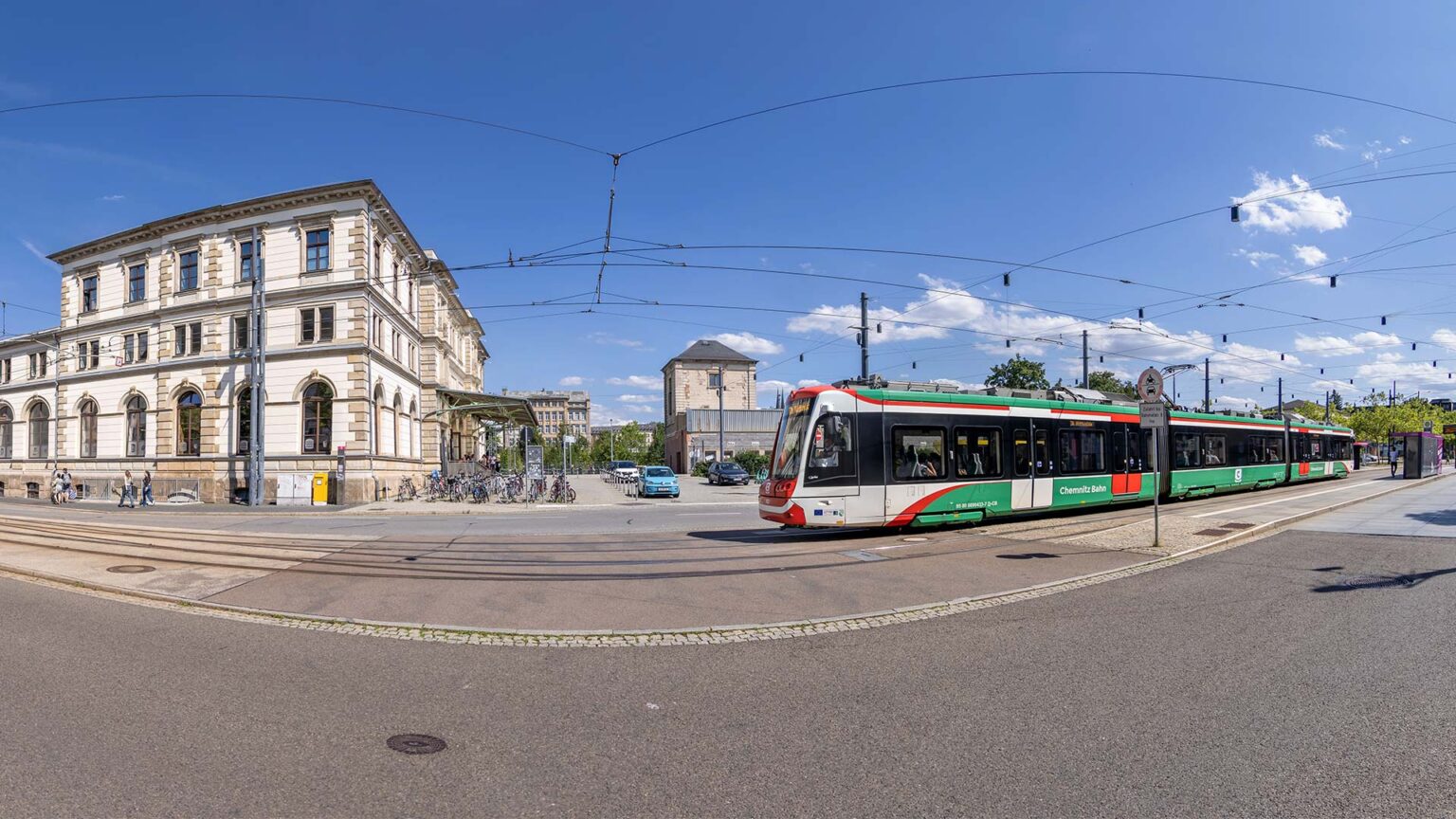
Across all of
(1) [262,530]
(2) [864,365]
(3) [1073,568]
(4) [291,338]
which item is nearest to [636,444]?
(4) [291,338]

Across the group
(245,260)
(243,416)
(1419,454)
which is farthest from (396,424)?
(1419,454)

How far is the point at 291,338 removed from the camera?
103 ft

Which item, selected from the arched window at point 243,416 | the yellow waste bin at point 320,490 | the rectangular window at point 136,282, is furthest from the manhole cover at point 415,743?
the rectangular window at point 136,282

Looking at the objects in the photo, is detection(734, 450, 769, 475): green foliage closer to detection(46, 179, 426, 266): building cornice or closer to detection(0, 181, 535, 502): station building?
detection(0, 181, 535, 502): station building

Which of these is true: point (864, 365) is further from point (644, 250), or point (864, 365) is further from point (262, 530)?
point (262, 530)

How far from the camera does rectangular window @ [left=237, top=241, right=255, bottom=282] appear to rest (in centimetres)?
3241

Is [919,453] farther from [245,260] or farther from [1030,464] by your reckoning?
[245,260]

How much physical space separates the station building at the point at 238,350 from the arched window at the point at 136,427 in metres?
0.10

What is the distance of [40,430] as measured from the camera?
4131 cm

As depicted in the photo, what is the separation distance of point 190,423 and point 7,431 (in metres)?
21.0

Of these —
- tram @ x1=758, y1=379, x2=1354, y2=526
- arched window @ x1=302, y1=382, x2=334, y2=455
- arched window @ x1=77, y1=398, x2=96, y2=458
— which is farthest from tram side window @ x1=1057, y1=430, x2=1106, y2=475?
arched window @ x1=77, y1=398, x2=96, y2=458

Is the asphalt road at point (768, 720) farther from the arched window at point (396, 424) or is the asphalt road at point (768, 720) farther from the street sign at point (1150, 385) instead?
the arched window at point (396, 424)

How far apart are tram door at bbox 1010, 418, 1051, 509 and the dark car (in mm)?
28486

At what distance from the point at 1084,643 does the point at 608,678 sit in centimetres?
412
